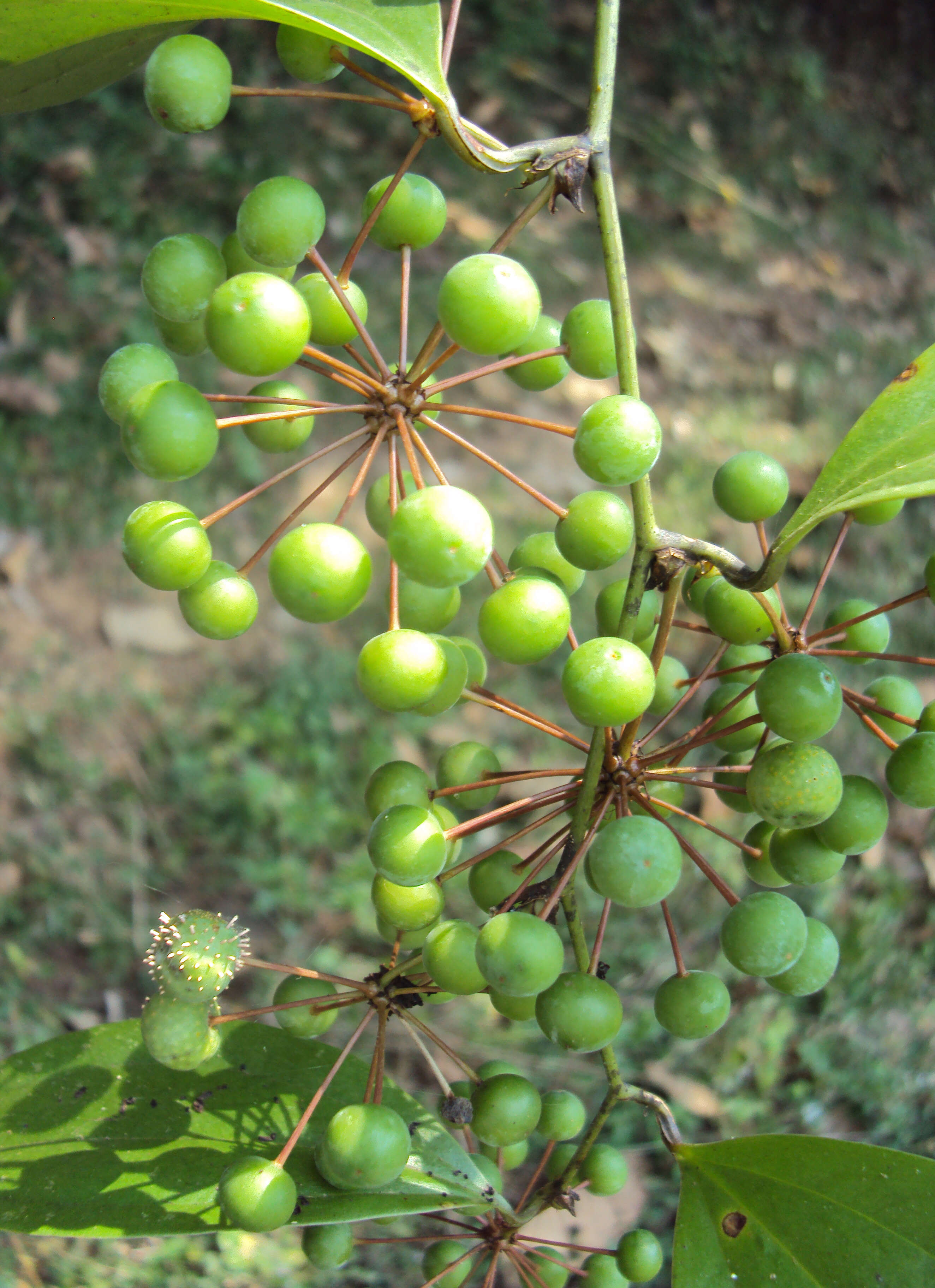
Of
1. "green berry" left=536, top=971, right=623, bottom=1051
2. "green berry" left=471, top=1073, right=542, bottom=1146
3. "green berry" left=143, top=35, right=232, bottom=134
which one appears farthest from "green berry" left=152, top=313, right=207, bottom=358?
"green berry" left=471, top=1073, right=542, bottom=1146

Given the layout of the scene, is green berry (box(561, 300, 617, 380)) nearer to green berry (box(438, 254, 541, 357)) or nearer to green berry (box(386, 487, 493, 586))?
green berry (box(438, 254, 541, 357))

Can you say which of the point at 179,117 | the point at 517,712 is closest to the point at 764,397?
the point at 517,712

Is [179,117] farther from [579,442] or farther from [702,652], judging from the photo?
[702,652]

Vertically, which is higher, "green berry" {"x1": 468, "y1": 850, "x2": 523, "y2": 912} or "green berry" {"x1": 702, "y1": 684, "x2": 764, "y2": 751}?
"green berry" {"x1": 702, "y1": 684, "x2": 764, "y2": 751}

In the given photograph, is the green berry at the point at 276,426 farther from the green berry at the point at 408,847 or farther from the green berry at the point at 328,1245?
the green berry at the point at 328,1245

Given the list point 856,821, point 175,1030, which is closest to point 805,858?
point 856,821

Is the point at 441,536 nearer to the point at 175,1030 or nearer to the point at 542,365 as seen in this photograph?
the point at 542,365
